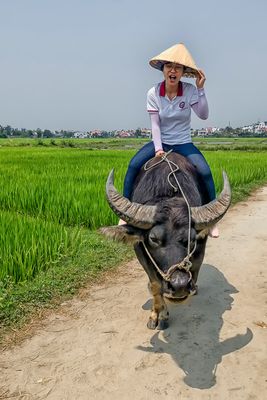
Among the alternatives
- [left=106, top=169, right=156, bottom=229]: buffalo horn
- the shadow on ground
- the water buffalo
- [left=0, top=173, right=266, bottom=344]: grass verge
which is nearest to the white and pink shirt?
A: the water buffalo

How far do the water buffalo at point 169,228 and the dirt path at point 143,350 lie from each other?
463 millimetres

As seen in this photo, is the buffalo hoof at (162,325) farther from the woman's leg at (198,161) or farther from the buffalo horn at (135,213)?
the woman's leg at (198,161)

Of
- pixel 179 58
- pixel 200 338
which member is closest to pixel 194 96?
pixel 179 58

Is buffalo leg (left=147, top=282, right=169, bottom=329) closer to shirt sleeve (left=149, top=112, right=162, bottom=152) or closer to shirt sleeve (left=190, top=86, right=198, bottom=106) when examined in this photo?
shirt sleeve (left=149, top=112, right=162, bottom=152)

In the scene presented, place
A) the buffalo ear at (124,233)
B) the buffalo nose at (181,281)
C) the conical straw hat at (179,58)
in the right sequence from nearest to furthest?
1. the buffalo nose at (181,281)
2. the buffalo ear at (124,233)
3. the conical straw hat at (179,58)

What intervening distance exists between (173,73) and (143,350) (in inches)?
79.1

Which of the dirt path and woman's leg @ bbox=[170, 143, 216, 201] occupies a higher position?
woman's leg @ bbox=[170, 143, 216, 201]

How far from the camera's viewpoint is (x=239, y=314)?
10.2 ft

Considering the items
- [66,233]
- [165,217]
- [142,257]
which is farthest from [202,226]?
[66,233]

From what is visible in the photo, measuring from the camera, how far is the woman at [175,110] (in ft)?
9.78

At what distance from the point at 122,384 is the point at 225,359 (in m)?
0.69

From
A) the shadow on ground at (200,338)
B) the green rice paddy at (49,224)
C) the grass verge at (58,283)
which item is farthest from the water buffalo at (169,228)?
the green rice paddy at (49,224)

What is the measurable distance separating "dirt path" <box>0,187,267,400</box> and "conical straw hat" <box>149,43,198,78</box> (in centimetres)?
189

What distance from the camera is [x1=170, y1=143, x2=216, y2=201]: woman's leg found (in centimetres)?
319
